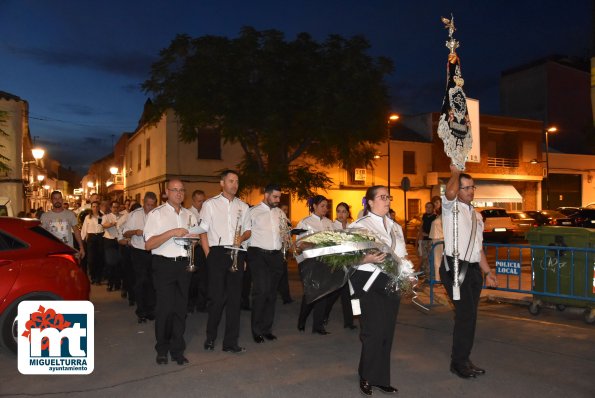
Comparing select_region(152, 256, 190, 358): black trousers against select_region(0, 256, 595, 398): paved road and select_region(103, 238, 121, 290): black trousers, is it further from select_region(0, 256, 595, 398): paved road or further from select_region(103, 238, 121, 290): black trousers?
select_region(103, 238, 121, 290): black trousers

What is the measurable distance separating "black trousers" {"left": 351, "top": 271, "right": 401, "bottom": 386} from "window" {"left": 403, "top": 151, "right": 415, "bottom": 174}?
1172 inches

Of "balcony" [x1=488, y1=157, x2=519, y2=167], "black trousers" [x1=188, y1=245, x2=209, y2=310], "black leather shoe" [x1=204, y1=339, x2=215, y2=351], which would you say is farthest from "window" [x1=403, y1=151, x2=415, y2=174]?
"black leather shoe" [x1=204, y1=339, x2=215, y2=351]

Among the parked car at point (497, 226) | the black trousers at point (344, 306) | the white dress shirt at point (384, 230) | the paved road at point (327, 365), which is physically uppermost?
the white dress shirt at point (384, 230)

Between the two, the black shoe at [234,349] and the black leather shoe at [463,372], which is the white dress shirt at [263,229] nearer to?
the black shoe at [234,349]

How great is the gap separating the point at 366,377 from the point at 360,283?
0.82 metres

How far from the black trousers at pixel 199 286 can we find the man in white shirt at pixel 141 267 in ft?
2.72

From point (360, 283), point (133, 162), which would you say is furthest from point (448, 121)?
point (133, 162)

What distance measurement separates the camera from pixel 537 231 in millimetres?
8500

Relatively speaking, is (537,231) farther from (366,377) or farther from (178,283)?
(178,283)

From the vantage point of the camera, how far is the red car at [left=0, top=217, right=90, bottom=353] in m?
5.80

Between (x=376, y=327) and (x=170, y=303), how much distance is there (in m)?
2.23

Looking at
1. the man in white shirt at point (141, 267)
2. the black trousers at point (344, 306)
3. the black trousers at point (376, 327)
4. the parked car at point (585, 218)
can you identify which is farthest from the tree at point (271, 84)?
the black trousers at point (376, 327)

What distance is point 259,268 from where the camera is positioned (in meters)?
6.77

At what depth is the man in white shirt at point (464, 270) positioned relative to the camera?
516 centimetres
